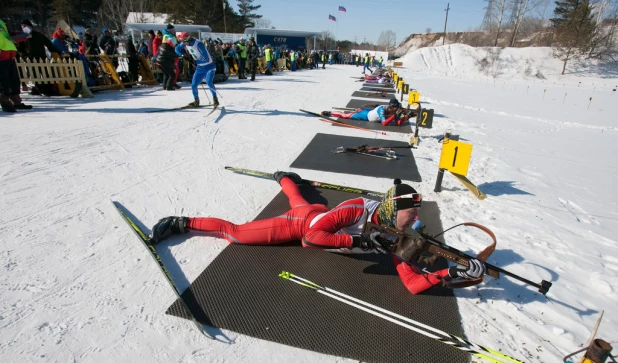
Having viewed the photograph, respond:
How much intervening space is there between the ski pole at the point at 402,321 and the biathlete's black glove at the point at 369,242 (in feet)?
1.36

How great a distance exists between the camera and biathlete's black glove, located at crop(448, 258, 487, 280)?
2.40 meters

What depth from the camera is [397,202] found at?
2564 millimetres

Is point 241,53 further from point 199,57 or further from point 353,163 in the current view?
point 353,163

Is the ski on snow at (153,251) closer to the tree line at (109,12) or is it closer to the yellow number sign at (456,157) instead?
the yellow number sign at (456,157)

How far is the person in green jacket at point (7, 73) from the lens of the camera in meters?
6.85

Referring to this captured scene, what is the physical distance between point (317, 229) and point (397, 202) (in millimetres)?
716

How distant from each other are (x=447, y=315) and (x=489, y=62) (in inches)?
1729

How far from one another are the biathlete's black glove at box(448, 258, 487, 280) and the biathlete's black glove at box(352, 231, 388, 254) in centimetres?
54

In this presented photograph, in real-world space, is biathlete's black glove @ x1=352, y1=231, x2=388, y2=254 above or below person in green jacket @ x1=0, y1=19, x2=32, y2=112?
below

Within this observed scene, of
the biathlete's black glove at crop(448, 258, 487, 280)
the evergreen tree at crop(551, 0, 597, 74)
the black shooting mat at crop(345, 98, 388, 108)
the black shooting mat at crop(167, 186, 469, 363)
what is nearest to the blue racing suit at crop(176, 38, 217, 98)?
the black shooting mat at crop(345, 98, 388, 108)

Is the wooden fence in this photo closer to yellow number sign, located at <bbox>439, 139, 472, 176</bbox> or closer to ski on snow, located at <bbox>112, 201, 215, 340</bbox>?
ski on snow, located at <bbox>112, 201, 215, 340</bbox>

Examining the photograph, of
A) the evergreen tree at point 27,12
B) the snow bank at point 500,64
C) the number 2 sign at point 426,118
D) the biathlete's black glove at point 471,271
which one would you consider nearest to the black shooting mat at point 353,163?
the number 2 sign at point 426,118

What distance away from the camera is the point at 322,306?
2.45 m

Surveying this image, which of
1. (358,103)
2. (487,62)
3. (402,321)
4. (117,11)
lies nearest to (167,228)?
(402,321)
